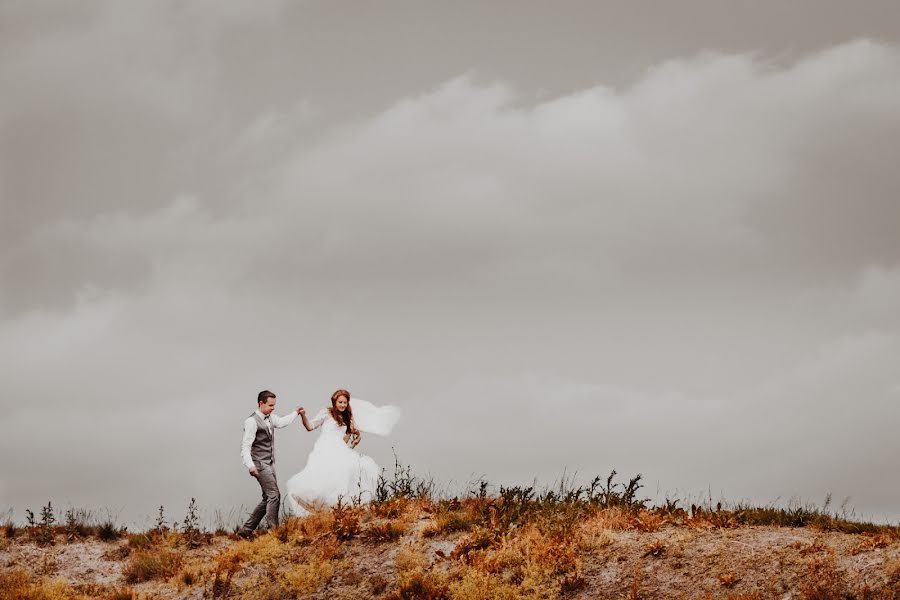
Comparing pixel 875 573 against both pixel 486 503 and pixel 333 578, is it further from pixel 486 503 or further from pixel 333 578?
pixel 333 578

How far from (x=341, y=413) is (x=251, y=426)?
5.69ft

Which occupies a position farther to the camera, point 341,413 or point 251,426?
point 341,413

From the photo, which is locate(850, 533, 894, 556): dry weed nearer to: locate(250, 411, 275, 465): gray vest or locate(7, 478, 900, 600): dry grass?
locate(7, 478, 900, 600): dry grass

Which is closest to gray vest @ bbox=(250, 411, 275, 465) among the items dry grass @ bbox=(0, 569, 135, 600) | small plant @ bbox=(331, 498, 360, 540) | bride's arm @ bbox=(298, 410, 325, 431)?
bride's arm @ bbox=(298, 410, 325, 431)

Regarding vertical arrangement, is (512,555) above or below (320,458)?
below

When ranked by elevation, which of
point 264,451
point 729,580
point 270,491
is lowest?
point 729,580

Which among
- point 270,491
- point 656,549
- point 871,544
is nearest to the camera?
point 871,544

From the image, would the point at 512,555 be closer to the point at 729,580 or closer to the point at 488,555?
the point at 488,555

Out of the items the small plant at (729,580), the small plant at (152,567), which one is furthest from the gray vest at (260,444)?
the small plant at (729,580)

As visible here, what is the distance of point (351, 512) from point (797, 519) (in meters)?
6.76

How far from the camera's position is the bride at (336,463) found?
12969mm

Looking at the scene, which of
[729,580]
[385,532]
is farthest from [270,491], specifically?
[729,580]

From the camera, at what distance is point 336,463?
517 inches

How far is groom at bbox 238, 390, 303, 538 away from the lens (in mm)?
12438
